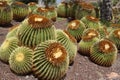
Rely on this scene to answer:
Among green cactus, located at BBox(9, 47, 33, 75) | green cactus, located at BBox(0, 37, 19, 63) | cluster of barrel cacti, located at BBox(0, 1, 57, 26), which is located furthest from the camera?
cluster of barrel cacti, located at BBox(0, 1, 57, 26)

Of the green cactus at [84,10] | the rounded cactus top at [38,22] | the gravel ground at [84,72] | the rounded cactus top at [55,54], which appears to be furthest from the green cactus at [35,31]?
the green cactus at [84,10]

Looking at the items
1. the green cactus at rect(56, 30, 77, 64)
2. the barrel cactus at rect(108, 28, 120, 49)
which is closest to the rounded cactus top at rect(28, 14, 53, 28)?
the green cactus at rect(56, 30, 77, 64)

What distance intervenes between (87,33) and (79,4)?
434 cm

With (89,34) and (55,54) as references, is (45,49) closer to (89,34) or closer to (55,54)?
(55,54)

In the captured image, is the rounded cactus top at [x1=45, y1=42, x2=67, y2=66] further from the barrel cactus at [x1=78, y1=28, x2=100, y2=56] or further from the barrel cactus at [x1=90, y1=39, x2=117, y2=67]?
the barrel cactus at [x1=78, y1=28, x2=100, y2=56]

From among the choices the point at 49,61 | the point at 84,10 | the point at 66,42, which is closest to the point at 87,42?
the point at 66,42

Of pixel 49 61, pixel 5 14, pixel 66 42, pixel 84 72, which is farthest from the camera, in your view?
pixel 5 14

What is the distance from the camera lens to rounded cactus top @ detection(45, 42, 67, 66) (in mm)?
Result: 7896

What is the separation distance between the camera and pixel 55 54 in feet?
26.2

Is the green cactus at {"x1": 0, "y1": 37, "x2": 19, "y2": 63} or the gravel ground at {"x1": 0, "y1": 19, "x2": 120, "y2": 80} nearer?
the gravel ground at {"x1": 0, "y1": 19, "x2": 120, "y2": 80}

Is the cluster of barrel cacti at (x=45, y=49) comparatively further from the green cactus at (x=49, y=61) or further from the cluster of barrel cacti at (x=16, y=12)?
the cluster of barrel cacti at (x=16, y=12)

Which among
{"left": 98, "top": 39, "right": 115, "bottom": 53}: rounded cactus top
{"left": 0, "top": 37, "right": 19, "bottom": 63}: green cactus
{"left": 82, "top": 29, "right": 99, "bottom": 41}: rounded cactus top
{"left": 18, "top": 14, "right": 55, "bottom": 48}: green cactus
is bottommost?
{"left": 98, "top": 39, "right": 115, "bottom": 53}: rounded cactus top

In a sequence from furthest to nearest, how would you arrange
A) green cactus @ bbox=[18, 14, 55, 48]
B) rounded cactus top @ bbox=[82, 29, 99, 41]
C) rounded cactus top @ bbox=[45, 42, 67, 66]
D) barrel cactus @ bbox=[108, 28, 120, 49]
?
barrel cactus @ bbox=[108, 28, 120, 49], rounded cactus top @ bbox=[82, 29, 99, 41], green cactus @ bbox=[18, 14, 55, 48], rounded cactus top @ bbox=[45, 42, 67, 66]

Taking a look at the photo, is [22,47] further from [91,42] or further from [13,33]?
[91,42]
